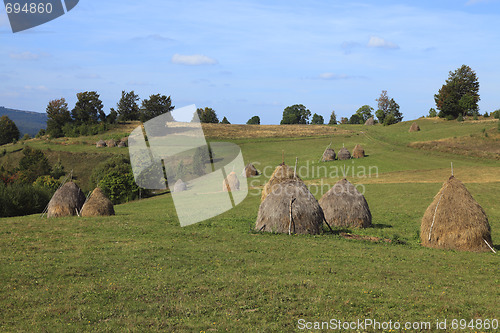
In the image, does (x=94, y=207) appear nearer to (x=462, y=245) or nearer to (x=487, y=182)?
(x=462, y=245)

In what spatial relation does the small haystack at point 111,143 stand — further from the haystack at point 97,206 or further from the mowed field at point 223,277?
the mowed field at point 223,277

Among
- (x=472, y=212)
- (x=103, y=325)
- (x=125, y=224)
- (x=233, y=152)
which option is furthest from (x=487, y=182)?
(x=233, y=152)

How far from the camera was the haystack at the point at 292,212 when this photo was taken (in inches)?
840

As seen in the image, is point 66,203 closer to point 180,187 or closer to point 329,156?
point 180,187

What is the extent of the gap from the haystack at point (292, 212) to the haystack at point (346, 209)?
3.62m

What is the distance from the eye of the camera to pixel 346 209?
25.1m

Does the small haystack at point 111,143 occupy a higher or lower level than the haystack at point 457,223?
higher

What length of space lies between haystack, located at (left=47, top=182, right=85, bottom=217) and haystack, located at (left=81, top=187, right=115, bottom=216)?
1.06m

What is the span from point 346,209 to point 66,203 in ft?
59.3

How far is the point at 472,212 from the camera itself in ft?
60.9

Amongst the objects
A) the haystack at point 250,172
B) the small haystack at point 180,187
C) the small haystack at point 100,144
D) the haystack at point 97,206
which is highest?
the small haystack at point 100,144

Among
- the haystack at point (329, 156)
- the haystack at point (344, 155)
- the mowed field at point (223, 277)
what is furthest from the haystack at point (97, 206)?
the haystack at point (344, 155)

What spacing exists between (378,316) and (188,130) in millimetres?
93546

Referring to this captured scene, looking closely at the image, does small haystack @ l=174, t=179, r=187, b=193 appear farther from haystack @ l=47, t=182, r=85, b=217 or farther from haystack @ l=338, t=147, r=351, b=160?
haystack @ l=47, t=182, r=85, b=217
